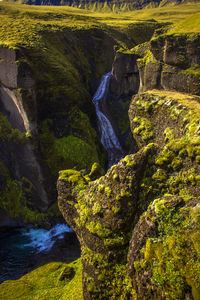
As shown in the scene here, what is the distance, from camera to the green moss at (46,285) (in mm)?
14977

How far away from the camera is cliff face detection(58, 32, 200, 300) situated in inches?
277

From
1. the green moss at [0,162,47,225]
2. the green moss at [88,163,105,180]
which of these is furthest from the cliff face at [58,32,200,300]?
the green moss at [0,162,47,225]

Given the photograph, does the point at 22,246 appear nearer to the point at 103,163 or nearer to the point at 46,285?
the point at 46,285

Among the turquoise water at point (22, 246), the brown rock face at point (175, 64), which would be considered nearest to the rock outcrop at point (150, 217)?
the brown rock face at point (175, 64)

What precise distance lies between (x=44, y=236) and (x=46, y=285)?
901cm

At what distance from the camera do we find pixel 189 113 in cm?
1141

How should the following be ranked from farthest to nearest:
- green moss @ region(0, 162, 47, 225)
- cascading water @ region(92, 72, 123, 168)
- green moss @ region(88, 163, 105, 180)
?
cascading water @ region(92, 72, 123, 168) → green moss @ region(0, 162, 47, 225) → green moss @ region(88, 163, 105, 180)

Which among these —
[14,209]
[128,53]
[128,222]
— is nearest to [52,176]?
[14,209]

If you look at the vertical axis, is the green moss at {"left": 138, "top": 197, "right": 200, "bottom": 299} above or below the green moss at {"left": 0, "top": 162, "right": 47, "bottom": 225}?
above

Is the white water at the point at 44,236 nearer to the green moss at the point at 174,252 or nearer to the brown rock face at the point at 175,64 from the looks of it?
the green moss at the point at 174,252

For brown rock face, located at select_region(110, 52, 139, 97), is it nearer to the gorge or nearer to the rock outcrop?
the gorge

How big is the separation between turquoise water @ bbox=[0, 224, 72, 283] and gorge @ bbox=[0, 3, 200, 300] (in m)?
0.34

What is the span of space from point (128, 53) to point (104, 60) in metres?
16.4

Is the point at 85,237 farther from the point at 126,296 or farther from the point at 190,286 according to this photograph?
the point at 190,286
